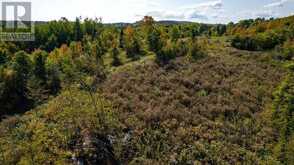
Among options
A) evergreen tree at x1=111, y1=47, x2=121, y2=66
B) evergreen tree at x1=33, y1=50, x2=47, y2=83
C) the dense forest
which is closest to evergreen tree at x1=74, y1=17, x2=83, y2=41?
the dense forest

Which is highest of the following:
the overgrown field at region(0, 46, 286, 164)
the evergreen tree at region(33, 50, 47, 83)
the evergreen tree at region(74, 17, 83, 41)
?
the evergreen tree at region(74, 17, 83, 41)

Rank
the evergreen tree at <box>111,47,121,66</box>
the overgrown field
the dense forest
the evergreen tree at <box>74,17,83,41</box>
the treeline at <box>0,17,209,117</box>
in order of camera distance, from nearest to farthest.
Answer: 1. the overgrown field
2. the dense forest
3. the treeline at <box>0,17,209,117</box>
4. the evergreen tree at <box>111,47,121,66</box>
5. the evergreen tree at <box>74,17,83,41</box>

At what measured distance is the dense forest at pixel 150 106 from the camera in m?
23.8

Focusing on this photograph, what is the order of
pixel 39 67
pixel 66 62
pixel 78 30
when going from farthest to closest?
1. pixel 78 30
2. pixel 66 62
3. pixel 39 67

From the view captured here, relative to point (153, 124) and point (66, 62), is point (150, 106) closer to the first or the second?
point (153, 124)

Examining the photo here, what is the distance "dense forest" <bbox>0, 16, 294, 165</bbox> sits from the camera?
78.2 feet

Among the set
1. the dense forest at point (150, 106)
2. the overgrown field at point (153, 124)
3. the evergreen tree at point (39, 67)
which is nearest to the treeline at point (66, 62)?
the evergreen tree at point (39, 67)

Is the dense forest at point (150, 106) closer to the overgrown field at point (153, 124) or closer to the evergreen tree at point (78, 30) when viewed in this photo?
the overgrown field at point (153, 124)

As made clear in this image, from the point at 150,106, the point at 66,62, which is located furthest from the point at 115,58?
the point at 150,106

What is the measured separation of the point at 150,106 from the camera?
99.4 feet

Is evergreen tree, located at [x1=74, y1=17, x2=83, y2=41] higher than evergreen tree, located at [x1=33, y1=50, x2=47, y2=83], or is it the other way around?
evergreen tree, located at [x1=74, y1=17, x2=83, y2=41]

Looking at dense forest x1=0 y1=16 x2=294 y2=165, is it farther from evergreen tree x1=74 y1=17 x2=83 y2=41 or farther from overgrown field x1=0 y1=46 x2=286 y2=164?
evergreen tree x1=74 y1=17 x2=83 y2=41

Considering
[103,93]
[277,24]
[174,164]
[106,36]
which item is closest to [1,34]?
[106,36]

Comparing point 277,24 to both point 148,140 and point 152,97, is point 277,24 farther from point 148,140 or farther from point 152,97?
point 148,140
